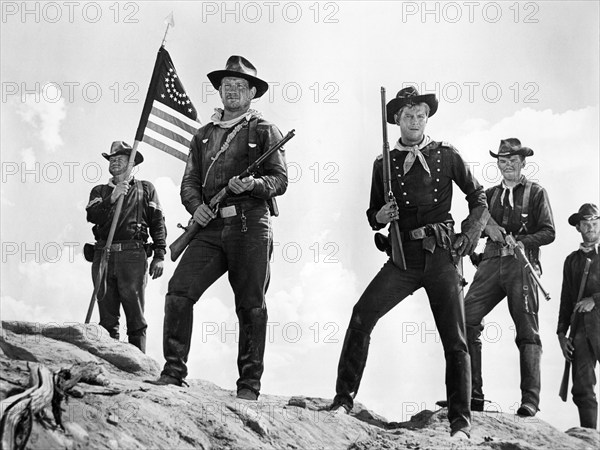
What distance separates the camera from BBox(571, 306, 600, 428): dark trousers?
38.0 feet

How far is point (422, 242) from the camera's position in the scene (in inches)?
349

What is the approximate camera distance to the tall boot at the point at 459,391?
8586 mm

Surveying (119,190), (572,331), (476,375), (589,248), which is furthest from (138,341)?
(589,248)

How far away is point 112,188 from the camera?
11.9 m

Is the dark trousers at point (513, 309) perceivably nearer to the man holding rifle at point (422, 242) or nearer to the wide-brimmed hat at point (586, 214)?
the wide-brimmed hat at point (586, 214)

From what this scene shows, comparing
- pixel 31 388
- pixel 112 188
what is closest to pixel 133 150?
pixel 112 188

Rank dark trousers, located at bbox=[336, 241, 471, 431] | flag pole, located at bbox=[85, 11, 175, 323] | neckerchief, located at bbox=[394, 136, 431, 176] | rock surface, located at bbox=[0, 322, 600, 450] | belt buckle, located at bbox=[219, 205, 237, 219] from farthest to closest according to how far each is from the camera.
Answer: flag pole, located at bbox=[85, 11, 175, 323], neckerchief, located at bbox=[394, 136, 431, 176], dark trousers, located at bbox=[336, 241, 471, 431], belt buckle, located at bbox=[219, 205, 237, 219], rock surface, located at bbox=[0, 322, 600, 450]

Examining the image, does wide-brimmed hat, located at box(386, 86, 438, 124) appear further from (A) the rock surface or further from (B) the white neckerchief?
(A) the rock surface

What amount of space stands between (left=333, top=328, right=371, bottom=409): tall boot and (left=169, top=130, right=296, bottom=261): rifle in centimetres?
174

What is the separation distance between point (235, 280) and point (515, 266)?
12.6 ft

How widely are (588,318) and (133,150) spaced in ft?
19.6

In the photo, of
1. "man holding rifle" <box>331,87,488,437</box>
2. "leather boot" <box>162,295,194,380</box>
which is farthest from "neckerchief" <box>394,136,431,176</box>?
"leather boot" <box>162,295,194,380</box>

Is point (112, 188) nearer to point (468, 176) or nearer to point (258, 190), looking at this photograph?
point (258, 190)

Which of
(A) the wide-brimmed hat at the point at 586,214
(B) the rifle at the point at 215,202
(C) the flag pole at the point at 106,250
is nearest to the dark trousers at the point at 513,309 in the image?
(A) the wide-brimmed hat at the point at 586,214
